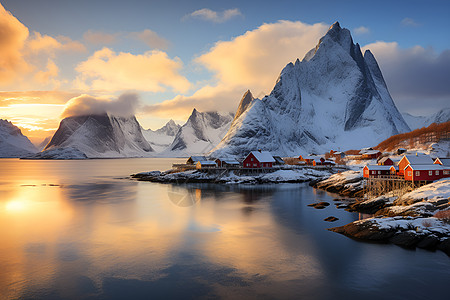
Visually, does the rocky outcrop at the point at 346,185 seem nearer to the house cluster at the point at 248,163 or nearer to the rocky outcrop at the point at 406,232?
the house cluster at the point at 248,163

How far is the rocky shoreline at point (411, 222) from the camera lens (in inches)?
902

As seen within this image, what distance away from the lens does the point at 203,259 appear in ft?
70.3

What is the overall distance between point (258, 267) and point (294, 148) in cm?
16658

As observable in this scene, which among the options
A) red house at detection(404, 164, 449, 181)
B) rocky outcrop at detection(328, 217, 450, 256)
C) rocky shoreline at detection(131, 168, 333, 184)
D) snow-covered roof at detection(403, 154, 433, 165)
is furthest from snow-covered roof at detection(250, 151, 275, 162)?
rocky outcrop at detection(328, 217, 450, 256)

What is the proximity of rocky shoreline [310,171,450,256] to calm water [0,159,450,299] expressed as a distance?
126 centimetres

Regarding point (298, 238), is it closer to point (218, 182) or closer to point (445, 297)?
point (445, 297)

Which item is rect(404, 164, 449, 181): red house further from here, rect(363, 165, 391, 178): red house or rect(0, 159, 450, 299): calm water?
rect(0, 159, 450, 299): calm water

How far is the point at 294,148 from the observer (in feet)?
595

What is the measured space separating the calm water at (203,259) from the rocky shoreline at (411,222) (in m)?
1.26

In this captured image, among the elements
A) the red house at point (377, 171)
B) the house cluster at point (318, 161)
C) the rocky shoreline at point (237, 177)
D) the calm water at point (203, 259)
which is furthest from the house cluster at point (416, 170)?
the house cluster at point (318, 161)

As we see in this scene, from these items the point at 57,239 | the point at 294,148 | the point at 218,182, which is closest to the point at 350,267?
the point at 57,239

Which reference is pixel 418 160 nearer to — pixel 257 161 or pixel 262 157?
pixel 257 161

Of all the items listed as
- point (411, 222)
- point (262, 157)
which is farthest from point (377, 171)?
point (262, 157)

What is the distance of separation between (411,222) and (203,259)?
1713cm
